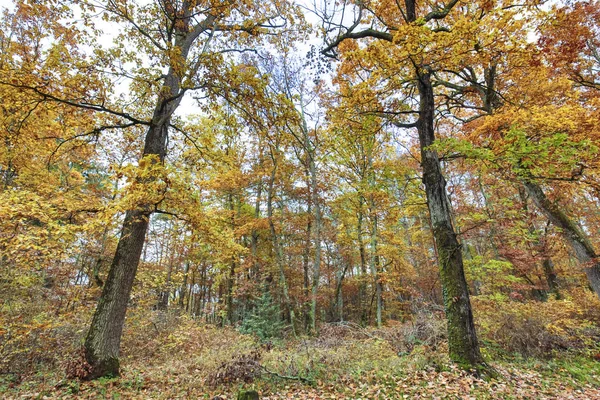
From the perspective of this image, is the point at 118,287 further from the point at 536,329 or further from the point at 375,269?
the point at 375,269

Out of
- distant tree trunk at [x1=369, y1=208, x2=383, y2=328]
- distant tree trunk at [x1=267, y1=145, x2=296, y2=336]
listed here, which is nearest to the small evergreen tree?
distant tree trunk at [x1=267, y1=145, x2=296, y2=336]

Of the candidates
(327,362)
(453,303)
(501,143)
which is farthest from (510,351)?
(501,143)

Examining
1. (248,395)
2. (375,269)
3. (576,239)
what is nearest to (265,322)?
(375,269)

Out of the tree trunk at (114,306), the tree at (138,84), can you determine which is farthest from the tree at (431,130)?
the tree trunk at (114,306)

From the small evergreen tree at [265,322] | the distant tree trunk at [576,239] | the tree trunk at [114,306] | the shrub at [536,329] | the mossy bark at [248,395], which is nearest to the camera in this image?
the mossy bark at [248,395]

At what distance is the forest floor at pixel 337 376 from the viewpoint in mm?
4461

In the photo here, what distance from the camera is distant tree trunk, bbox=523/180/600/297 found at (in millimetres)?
7254

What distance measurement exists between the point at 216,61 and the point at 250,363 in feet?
18.5

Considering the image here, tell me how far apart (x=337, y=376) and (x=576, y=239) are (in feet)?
25.2

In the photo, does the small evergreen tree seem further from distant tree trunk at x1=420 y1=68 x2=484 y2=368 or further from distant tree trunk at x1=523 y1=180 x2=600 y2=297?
distant tree trunk at x1=523 y1=180 x2=600 y2=297

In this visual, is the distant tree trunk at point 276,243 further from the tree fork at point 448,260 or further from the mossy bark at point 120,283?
the tree fork at point 448,260

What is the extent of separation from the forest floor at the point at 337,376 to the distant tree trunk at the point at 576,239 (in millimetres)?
2155

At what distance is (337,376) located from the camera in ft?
17.4

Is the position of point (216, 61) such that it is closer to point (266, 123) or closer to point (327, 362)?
point (266, 123)
